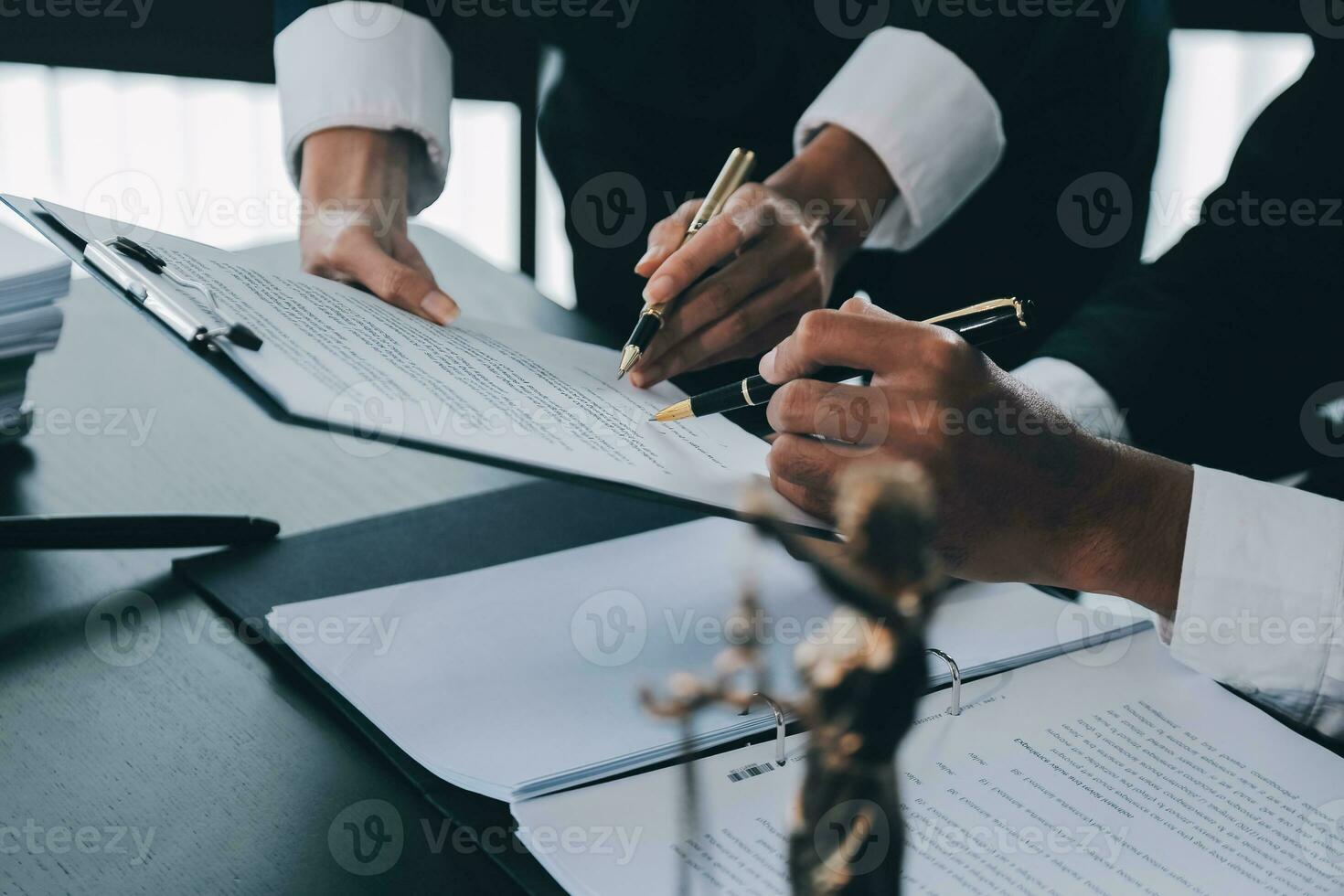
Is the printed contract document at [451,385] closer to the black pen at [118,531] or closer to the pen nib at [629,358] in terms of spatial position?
the pen nib at [629,358]

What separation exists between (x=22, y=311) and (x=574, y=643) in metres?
0.53

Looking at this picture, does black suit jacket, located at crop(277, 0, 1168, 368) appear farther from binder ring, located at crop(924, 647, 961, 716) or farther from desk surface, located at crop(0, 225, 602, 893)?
binder ring, located at crop(924, 647, 961, 716)

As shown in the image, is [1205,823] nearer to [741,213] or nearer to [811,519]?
[811,519]

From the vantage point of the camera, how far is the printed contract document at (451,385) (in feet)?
1.82

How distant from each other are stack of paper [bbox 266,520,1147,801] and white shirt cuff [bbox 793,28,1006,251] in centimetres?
43

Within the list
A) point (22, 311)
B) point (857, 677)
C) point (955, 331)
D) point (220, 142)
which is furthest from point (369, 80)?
point (220, 142)

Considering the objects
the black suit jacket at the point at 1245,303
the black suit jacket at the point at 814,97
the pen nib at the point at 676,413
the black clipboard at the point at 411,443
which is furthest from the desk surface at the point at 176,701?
the black suit jacket at the point at 1245,303

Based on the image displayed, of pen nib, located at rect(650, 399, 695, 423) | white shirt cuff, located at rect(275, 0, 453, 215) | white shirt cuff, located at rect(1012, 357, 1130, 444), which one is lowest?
white shirt cuff, located at rect(1012, 357, 1130, 444)

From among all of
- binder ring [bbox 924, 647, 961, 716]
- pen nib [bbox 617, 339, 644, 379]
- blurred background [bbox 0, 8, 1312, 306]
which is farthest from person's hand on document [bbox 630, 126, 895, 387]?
blurred background [bbox 0, 8, 1312, 306]

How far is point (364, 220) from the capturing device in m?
1.03

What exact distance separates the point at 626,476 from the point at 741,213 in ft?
1.32

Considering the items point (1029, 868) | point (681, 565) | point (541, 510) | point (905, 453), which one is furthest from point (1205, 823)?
point (541, 510)

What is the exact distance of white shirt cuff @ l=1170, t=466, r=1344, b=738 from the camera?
0.63m

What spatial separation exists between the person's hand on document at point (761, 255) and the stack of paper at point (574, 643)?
16 cm
